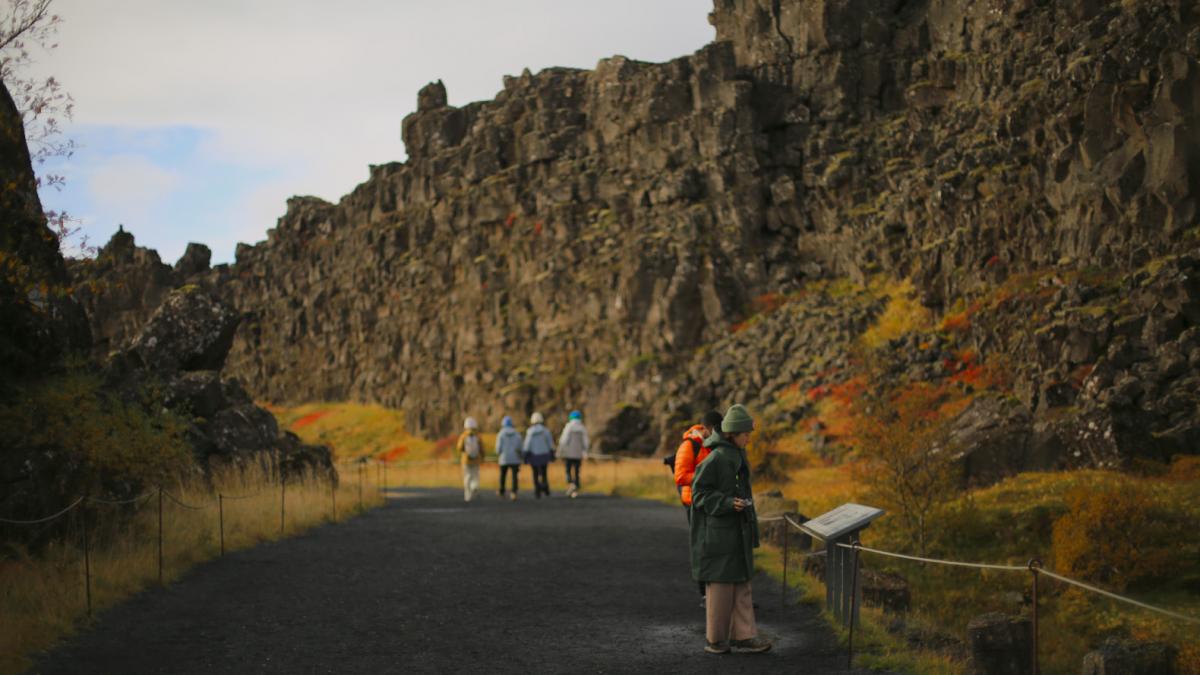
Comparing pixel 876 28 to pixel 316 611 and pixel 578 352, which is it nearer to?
pixel 578 352

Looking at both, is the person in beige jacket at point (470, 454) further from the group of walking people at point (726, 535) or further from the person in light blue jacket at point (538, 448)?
the group of walking people at point (726, 535)

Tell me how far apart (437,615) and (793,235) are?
5316 centimetres

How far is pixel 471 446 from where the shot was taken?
98.6 ft

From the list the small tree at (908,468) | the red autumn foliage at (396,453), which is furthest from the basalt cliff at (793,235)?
the small tree at (908,468)

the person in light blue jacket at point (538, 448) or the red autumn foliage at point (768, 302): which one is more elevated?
the red autumn foliage at point (768, 302)

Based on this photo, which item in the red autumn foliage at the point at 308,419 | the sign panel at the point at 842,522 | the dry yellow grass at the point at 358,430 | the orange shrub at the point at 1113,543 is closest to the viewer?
the sign panel at the point at 842,522

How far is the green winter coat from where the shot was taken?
10.6m

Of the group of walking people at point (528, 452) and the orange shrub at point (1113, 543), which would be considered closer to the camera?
the orange shrub at point (1113, 543)

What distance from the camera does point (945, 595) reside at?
21.3 metres

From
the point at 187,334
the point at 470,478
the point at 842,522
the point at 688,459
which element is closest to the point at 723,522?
the point at 842,522

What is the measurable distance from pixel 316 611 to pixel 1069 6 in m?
44.7

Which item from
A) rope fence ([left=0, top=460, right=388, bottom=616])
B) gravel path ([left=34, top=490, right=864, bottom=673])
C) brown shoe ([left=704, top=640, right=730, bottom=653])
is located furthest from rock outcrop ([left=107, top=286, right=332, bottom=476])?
brown shoe ([left=704, top=640, right=730, bottom=653])

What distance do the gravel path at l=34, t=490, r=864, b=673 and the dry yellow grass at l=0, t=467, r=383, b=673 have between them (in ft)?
1.05

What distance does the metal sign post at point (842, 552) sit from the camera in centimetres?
1136
